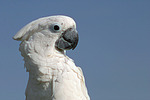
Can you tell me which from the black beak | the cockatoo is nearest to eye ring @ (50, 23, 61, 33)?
the cockatoo

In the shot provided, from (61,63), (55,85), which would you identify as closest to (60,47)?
(61,63)

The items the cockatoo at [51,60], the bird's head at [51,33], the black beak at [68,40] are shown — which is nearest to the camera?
the cockatoo at [51,60]

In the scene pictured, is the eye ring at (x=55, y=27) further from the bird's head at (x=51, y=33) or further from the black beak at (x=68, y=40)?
the black beak at (x=68, y=40)

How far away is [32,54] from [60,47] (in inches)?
A: 26.9

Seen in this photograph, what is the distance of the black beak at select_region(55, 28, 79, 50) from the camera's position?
814 centimetres

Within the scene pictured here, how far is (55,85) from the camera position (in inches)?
304

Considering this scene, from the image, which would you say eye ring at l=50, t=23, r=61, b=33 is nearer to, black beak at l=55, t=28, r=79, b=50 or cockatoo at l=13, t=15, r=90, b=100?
cockatoo at l=13, t=15, r=90, b=100

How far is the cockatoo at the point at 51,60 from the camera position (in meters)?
7.78

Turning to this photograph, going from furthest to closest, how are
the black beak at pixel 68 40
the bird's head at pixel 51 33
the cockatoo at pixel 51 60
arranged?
1. the black beak at pixel 68 40
2. the bird's head at pixel 51 33
3. the cockatoo at pixel 51 60

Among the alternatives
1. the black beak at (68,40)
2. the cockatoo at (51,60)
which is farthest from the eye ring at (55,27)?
the black beak at (68,40)

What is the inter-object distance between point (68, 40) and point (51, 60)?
65cm

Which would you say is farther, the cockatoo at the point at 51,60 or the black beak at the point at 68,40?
the black beak at the point at 68,40

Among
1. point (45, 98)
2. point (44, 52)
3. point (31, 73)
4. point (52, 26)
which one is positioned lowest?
point (45, 98)

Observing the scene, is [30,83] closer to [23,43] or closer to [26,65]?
[26,65]
